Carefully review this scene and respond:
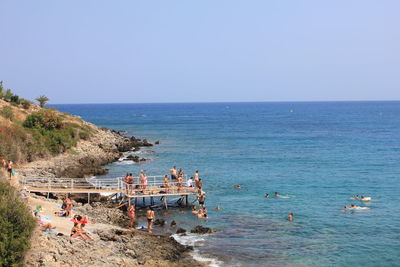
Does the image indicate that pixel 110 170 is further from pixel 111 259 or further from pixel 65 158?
pixel 111 259

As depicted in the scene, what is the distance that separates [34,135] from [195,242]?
31396mm

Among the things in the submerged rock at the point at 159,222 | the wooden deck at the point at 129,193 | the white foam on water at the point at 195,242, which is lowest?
the white foam on water at the point at 195,242

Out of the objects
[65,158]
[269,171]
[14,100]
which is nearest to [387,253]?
[269,171]

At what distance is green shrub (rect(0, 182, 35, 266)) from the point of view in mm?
16094

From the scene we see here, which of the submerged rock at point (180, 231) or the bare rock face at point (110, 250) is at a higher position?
the bare rock face at point (110, 250)

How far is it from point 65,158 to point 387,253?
1414 inches

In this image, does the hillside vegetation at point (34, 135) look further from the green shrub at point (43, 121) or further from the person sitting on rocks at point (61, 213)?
the person sitting on rocks at point (61, 213)

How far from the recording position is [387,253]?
930 inches

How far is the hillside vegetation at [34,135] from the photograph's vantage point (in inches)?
1689

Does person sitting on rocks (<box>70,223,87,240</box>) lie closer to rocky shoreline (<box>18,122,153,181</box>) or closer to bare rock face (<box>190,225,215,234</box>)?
bare rock face (<box>190,225,215,234</box>)

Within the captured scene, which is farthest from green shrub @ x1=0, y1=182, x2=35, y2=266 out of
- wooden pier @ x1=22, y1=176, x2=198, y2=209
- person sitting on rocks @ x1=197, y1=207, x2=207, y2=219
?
person sitting on rocks @ x1=197, y1=207, x2=207, y2=219

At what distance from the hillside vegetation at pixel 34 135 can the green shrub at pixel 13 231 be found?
24.1m

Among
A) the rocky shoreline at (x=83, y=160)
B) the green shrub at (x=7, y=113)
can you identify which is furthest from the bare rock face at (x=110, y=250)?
the green shrub at (x=7, y=113)

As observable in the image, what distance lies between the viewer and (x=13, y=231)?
16.9 meters
